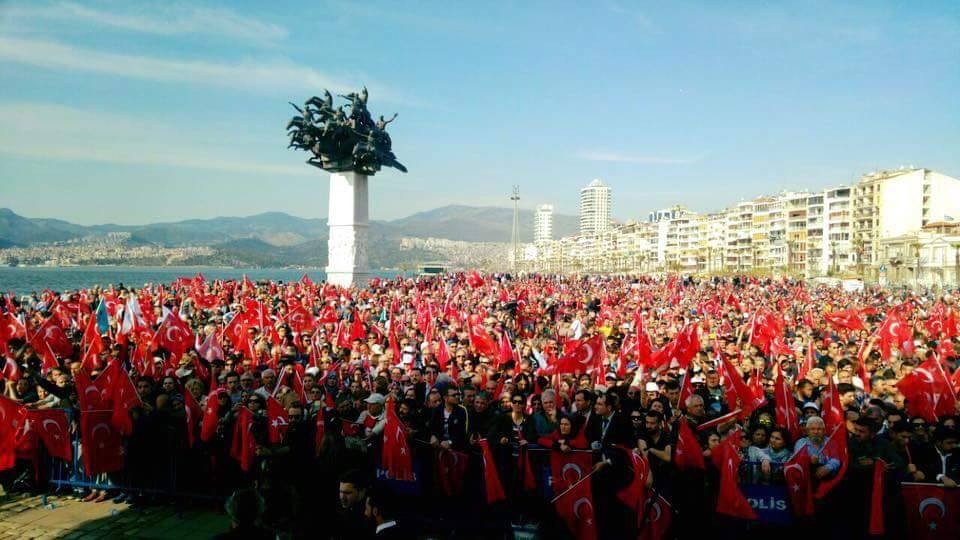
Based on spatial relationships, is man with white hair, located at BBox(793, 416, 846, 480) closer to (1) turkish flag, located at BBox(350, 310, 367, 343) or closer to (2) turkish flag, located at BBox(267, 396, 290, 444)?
(2) turkish flag, located at BBox(267, 396, 290, 444)

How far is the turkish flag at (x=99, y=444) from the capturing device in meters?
8.14

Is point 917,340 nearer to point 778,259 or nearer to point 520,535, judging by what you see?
point 520,535

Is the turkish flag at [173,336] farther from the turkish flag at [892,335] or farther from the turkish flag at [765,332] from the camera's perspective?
the turkish flag at [892,335]

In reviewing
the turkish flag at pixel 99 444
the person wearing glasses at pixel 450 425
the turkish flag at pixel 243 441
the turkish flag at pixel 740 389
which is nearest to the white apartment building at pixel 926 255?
the turkish flag at pixel 740 389

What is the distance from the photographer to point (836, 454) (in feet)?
20.6

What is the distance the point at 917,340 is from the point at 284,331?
15.0 m

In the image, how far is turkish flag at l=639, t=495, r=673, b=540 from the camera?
20.6 feet

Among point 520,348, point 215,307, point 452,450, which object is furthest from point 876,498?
point 215,307

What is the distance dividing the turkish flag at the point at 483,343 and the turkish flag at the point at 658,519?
28.1ft

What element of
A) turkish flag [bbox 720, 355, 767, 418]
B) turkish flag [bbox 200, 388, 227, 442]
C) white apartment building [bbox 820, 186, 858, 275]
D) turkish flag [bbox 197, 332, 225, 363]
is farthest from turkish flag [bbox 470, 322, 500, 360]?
white apartment building [bbox 820, 186, 858, 275]

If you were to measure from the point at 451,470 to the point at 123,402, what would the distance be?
164 inches

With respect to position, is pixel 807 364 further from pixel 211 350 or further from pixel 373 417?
pixel 211 350

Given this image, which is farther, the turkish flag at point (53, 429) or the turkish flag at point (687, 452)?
the turkish flag at point (53, 429)

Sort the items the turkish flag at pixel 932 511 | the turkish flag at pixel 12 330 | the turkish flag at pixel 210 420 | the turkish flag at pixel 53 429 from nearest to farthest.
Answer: the turkish flag at pixel 932 511 → the turkish flag at pixel 210 420 → the turkish flag at pixel 53 429 → the turkish flag at pixel 12 330
